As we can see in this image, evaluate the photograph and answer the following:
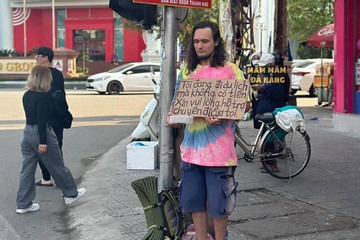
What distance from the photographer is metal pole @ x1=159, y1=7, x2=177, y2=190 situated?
15.8 ft

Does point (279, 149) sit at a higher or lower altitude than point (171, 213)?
higher

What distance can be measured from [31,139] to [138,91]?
Answer: 65.4 feet

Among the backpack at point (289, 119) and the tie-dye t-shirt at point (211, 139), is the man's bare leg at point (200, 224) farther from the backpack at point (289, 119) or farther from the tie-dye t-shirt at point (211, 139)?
the backpack at point (289, 119)

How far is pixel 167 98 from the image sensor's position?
4.83 metres

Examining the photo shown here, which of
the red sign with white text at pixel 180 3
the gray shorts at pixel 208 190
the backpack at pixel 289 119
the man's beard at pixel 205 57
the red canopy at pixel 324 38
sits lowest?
the gray shorts at pixel 208 190

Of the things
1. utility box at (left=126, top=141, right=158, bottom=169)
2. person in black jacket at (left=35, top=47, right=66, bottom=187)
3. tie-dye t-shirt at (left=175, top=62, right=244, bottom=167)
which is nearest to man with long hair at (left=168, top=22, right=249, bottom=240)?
tie-dye t-shirt at (left=175, top=62, right=244, bottom=167)

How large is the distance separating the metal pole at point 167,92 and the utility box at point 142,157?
3853 millimetres

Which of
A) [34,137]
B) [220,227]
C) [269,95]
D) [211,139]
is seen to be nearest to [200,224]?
[220,227]

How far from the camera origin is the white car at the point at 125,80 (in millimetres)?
25578

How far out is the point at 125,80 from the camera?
84.7 feet

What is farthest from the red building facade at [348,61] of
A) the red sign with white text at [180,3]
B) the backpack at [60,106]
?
the red sign with white text at [180,3]

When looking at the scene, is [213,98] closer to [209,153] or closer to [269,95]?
[209,153]

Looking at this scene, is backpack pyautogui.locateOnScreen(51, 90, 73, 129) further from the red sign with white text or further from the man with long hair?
the man with long hair

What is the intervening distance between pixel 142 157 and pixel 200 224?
4376mm
